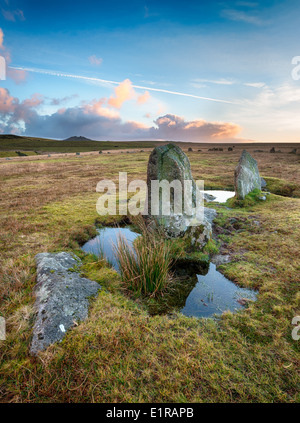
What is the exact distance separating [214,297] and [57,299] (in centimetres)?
353

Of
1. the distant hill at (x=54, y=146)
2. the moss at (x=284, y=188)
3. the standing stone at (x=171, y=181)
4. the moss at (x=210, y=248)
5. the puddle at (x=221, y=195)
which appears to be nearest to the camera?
the moss at (x=210, y=248)

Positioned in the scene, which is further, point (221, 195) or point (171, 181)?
point (221, 195)

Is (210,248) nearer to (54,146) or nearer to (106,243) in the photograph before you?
(106,243)

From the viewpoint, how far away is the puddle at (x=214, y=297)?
4.70 meters

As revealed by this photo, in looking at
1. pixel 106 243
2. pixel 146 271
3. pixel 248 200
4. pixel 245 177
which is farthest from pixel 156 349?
pixel 245 177

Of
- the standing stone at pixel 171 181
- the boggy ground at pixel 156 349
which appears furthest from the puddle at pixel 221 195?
the boggy ground at pixel 156 349

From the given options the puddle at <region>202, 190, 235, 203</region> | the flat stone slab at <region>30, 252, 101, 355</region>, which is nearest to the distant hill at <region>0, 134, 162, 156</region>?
the puddle at <region>202, 190, 235, 203</region>

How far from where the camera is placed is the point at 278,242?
7.32 metres

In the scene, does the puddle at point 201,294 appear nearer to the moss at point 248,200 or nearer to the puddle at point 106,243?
the puddle at point 106,243

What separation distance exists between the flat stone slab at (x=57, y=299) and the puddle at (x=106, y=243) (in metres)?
1.48

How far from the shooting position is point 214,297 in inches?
202

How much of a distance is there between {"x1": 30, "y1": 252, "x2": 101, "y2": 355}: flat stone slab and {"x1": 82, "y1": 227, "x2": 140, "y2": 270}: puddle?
148 cm

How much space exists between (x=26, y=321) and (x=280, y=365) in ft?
14.3

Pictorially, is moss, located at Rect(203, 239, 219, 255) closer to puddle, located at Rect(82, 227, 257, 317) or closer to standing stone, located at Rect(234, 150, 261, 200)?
puddle, located at Rect(82, 227, 257, 317)
